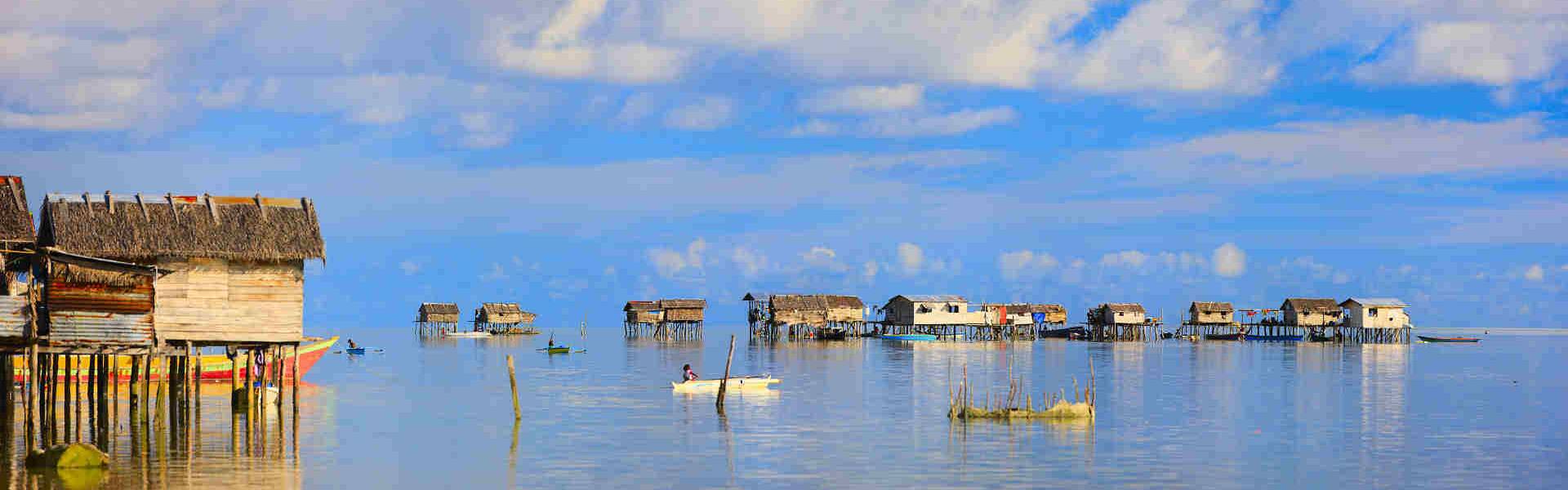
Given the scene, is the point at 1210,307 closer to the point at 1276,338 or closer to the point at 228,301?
the point at 1276,338

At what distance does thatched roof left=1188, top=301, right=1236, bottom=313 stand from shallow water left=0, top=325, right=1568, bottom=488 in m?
49.7

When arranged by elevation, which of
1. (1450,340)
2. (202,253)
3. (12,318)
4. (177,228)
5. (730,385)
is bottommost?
(1450,340)

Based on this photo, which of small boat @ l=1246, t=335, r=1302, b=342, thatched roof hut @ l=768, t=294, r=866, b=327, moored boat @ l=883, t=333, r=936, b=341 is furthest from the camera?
small boat @ l=1246, t=335, r=1302, b=342

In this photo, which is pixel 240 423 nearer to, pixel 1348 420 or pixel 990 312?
pixel 1348 420

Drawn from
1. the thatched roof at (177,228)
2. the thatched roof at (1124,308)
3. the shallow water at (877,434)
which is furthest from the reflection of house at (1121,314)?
the thatched roof at (177,228)

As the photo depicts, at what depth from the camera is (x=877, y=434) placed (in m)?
37.8

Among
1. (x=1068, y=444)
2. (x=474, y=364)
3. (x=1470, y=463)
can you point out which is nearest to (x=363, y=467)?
(x=1068, y=444)

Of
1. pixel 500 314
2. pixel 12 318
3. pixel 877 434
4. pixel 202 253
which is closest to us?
pixel 12 318

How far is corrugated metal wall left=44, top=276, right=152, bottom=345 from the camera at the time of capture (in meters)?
28.6

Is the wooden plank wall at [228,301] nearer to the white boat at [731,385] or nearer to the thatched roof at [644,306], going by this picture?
the white boat at [731,385]

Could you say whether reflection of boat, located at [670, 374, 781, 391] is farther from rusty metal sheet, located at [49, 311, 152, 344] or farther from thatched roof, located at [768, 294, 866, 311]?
thatched roof, located at [768, 294, 866, 311]

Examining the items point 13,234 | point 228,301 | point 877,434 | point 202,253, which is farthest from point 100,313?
point 877,434

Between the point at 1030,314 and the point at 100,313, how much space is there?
101826mm

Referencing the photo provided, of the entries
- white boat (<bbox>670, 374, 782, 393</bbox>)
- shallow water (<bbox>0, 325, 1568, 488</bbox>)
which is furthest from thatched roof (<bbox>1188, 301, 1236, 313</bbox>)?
white boat (<bbox>670, 374, 782, 393</bbox>)
